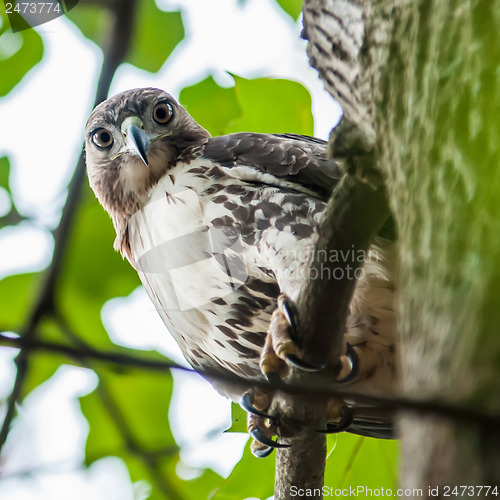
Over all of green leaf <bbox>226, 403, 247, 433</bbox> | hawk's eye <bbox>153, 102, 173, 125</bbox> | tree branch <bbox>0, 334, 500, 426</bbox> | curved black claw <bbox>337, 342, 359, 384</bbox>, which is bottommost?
green leaf <bbox>226, 403, 247, 433</bbox>

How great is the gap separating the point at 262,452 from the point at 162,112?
1857mm

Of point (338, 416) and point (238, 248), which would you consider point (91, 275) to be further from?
point (338, 416)

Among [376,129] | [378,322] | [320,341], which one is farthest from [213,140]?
[376,129]

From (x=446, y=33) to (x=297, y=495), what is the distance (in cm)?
172

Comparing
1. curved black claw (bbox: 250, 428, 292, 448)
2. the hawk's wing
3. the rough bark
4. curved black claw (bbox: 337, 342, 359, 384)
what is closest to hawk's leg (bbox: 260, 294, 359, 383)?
curved black claw (bbox: 337, 342, 359, 384)

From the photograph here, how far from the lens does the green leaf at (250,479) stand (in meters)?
2.85

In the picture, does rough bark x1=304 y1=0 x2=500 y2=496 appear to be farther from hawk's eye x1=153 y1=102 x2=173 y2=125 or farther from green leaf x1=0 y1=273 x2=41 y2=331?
hawk's eye x1=153 y1=102 x2=173 y2=125

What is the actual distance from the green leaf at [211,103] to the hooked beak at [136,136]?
0.31m

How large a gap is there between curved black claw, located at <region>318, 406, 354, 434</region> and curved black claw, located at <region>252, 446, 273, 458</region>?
1.51ft

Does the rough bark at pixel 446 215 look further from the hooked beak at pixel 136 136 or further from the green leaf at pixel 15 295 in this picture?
the hooked beak at pixel 136 136

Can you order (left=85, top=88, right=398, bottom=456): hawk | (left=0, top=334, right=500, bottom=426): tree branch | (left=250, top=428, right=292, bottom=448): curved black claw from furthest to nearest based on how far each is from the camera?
(left=85, top=88, right=398, bottom=456): hawk, (left=250, top=428, right=292, bottom=448): curved black claw, (left=0, top=334, right=500, bottom=426): tree branch

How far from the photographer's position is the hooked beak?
10.8 feet

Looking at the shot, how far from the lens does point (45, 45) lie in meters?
2.88

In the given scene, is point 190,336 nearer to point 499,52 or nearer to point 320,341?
point 320,341
